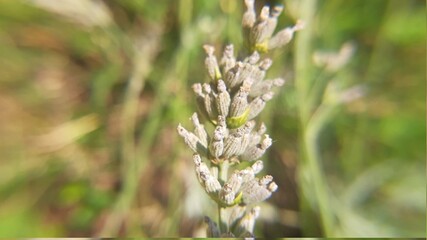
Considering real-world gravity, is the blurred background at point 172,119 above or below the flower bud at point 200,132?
above

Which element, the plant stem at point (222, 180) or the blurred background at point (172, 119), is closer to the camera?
the plant stem at point (222, 180)

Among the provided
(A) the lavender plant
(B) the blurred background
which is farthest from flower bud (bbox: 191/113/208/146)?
(B) the blurred background

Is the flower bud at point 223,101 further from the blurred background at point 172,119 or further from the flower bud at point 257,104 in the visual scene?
the blurred background at point 172,119

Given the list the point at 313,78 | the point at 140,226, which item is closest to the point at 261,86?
the point at 313,78

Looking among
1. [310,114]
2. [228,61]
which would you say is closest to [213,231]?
[228,61]

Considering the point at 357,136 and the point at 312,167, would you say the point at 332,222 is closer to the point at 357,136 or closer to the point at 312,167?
the point at 312,167

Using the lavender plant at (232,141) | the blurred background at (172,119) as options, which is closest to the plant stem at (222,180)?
the lavender plant at (232,141)

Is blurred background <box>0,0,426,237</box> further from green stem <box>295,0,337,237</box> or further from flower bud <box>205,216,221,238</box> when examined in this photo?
flower bud <box>205,216,221,238</box>

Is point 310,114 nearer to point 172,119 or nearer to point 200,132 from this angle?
point 172,119
